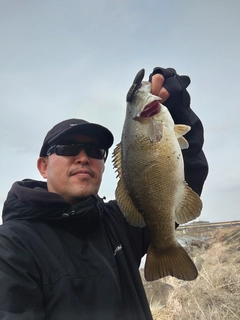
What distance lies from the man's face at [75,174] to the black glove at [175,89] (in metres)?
0.87

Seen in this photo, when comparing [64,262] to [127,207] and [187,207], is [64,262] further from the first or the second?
[187,207]

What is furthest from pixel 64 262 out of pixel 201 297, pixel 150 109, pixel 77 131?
pixel 201 297

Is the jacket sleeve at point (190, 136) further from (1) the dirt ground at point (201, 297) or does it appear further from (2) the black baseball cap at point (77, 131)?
(1) the dirt ground at point (201, 297)

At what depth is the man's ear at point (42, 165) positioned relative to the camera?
3.13 meters

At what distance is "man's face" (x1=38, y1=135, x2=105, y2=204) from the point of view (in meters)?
2.79

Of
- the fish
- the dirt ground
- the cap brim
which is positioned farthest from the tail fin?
the dirt ground

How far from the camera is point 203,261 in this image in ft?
32.8

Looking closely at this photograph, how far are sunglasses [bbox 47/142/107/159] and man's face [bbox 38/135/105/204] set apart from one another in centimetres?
3

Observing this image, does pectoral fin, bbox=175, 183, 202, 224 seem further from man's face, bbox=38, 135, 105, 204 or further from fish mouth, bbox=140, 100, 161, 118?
man's face, bbox=38, 135, 105, 204

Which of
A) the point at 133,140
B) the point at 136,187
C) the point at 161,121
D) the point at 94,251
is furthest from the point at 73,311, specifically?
the point at 161,121

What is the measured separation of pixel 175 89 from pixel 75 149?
1.07m

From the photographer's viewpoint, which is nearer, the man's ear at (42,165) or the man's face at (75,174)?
the man's face at (75,174)

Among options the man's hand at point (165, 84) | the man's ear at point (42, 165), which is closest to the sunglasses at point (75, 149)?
the man's ear at point (42, 165)

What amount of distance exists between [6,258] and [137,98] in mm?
1603
